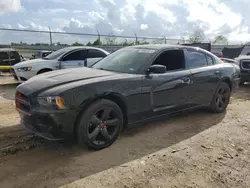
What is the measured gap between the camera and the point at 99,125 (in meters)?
3.85

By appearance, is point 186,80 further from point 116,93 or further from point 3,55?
point 3,55

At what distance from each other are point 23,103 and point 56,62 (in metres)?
5.37

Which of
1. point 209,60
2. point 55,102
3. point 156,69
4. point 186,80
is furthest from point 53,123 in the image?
point 209,60

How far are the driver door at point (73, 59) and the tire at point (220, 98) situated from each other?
16.9ft

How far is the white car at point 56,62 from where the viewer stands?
28.8 feet

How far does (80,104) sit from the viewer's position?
3.59 metres

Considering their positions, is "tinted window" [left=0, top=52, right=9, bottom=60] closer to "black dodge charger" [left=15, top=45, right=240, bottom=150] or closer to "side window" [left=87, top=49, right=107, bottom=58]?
"side window" [left=87, top=49, right=107, bottom=58]

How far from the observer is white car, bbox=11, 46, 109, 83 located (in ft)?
28.8

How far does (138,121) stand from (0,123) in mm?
2663

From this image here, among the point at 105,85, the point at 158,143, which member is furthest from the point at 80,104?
the point at 158,143

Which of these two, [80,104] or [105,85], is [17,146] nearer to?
[80,104]

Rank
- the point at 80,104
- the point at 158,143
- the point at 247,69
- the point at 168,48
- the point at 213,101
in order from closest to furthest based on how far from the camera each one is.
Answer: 1. the point at 80,104
2. the point at 158,143
3. the point at 168,48
4. the point at 213,101
5. the point at 247,69

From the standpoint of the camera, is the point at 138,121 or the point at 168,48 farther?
the point at 168,48

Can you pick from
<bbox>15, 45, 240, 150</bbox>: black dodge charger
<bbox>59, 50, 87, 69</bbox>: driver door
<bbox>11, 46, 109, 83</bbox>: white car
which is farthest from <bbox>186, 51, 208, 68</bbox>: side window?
<bbox>59, 50, 87, 69</bbox>: driver door
